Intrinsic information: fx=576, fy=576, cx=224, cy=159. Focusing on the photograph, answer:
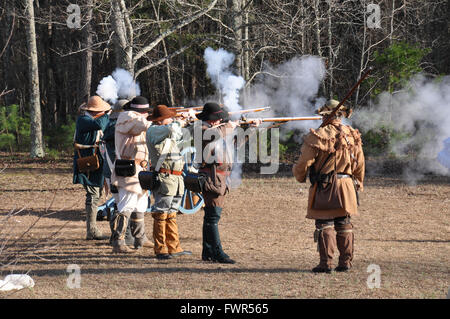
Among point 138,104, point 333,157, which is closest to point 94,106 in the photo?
point 138,104

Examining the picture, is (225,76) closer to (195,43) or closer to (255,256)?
(195,43)

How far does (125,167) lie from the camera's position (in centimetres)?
751

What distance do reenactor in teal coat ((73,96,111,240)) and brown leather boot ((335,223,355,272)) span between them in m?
3.72

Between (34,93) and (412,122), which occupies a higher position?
(34,93)

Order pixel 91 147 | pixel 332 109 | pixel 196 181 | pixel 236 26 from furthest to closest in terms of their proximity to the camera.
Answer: pixel 236 26, pixel 91 147, pixel 196 181, pixel 332 109

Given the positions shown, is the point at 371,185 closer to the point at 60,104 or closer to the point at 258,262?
the point at 258,262

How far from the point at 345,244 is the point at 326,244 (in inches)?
8.9

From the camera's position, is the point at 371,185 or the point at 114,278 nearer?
the point at 114,278

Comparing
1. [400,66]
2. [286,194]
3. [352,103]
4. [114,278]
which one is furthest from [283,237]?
[352,103]

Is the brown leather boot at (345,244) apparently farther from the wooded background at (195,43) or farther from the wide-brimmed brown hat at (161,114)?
the wooded background at (195,43)

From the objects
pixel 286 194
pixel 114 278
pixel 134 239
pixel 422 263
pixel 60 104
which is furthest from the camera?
pixel 60 104

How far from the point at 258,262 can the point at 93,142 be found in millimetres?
3202

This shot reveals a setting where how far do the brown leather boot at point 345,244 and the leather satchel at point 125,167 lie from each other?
273 centimetres

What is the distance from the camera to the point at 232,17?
15781 millimetres
